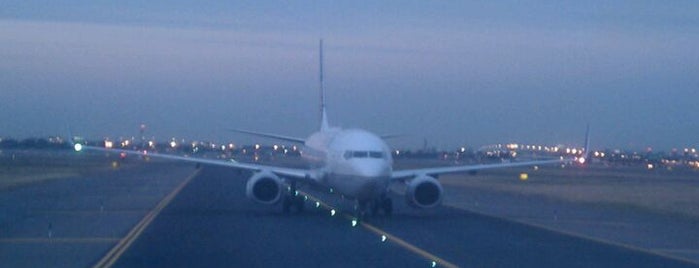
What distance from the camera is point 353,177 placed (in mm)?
37125

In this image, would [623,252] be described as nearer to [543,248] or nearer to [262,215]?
[543,248]

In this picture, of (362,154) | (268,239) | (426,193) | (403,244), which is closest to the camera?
(403,244)

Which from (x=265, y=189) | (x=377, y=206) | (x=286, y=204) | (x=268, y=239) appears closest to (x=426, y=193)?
(x=377, y=206)

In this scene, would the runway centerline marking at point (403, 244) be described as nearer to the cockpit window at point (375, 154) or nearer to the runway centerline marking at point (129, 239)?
the cockpit window at point (375, 154)

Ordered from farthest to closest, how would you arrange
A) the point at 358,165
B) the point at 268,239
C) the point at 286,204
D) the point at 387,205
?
the point at 286,204
the point at 387,205
the point at 358,165
the point at 268,239

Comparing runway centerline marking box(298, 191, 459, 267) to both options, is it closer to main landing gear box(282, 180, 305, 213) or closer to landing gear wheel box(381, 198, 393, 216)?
landing gear wheel box(381, 198, 393, 216)

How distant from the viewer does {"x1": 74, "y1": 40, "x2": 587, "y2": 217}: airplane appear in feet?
122

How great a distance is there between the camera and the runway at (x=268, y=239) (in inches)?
913

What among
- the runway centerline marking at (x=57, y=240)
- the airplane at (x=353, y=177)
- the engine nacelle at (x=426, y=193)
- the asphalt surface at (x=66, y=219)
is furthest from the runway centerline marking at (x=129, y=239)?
the engine nacelle at (x=426, y=193)

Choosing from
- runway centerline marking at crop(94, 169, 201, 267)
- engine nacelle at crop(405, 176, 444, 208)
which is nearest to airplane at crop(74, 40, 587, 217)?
engine nacelle at crop(405, 176, 444, 208)

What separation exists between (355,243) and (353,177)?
956 cm

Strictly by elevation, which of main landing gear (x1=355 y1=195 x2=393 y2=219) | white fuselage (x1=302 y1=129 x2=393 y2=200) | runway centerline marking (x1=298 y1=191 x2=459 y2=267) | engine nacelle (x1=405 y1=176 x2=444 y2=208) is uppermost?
white fuselage (x1=302 y1=129 x2=393 y2=200)

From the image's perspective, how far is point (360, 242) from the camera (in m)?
28.0

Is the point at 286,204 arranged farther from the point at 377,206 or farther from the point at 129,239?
the point at 129,239
